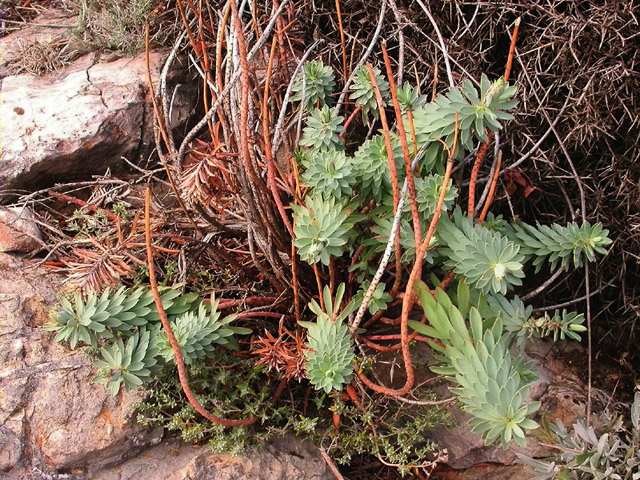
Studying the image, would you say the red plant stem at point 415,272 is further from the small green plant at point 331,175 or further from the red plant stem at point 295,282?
the red plant stem at point 295,282

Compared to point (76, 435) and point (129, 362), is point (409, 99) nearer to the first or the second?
point (129, 362)

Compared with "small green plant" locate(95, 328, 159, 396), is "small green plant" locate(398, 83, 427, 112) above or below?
above

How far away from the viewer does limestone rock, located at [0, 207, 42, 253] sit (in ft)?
8.22

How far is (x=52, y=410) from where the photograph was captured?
7.13 ft

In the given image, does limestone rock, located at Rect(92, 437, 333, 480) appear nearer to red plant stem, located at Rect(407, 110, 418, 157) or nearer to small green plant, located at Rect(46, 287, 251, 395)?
small green plant, located at Rect(46, 287, 251, 395)

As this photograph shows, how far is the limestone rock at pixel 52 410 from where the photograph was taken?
2135 millimetres

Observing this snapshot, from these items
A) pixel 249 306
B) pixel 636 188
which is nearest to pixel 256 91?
pixel 249 306

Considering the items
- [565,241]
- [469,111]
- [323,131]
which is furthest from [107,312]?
[565,241]

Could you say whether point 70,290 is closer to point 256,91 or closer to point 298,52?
point 256,91

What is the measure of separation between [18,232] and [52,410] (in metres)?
0.74

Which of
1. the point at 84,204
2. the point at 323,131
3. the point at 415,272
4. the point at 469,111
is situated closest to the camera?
the point at 415,272

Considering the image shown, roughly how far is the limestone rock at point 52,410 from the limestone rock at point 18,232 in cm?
28

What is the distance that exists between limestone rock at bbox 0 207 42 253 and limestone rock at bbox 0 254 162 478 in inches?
10.9

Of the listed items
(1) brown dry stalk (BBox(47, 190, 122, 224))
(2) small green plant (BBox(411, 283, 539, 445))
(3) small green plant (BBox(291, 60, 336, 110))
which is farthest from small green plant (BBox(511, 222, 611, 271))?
(1) brown dry stalk (BBox(47, 190, 122, 224))
